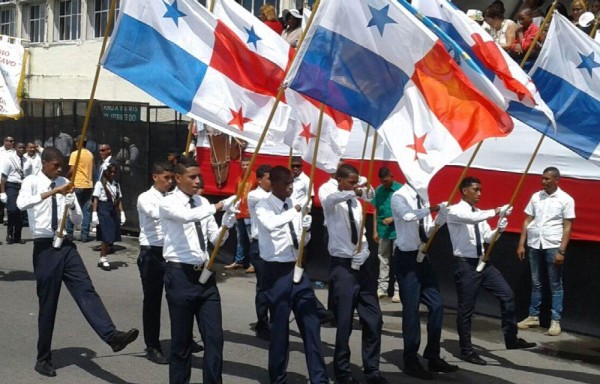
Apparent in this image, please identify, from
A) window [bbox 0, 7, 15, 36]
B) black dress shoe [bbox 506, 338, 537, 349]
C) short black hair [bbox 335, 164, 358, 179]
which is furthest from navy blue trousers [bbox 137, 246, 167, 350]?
window [bbox 0, 7, 15, 36]

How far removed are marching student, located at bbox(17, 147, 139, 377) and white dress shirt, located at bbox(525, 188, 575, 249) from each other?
505cm

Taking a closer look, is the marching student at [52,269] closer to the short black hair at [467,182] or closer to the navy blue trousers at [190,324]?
the navy blue trousers at [190,324]

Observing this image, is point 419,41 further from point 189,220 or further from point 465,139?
point 189,220

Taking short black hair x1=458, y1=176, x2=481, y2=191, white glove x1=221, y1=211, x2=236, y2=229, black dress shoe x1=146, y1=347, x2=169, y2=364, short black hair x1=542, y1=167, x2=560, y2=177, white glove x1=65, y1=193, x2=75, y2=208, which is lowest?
black dress shoe x1=146, y1=347, x2=169, y2=364

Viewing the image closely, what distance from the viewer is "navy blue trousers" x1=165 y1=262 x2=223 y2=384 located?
7.05m

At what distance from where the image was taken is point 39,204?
27.7ft

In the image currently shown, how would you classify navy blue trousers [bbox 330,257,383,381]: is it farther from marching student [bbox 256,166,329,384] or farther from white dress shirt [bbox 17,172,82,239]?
white dress shirt [bbox 17,172,82,239]

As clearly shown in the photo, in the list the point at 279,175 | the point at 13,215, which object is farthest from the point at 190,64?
the point at 13,215

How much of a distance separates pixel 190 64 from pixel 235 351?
2.90 meters

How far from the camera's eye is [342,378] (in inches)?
313

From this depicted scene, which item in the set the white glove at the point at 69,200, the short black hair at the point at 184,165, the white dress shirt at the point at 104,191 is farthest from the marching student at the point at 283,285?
the white dress shirt at the point at 104,191

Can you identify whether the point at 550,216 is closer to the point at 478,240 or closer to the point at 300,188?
the point at 478,240

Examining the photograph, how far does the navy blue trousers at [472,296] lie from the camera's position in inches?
363

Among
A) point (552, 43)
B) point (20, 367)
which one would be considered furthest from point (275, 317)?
point (552, 43)
